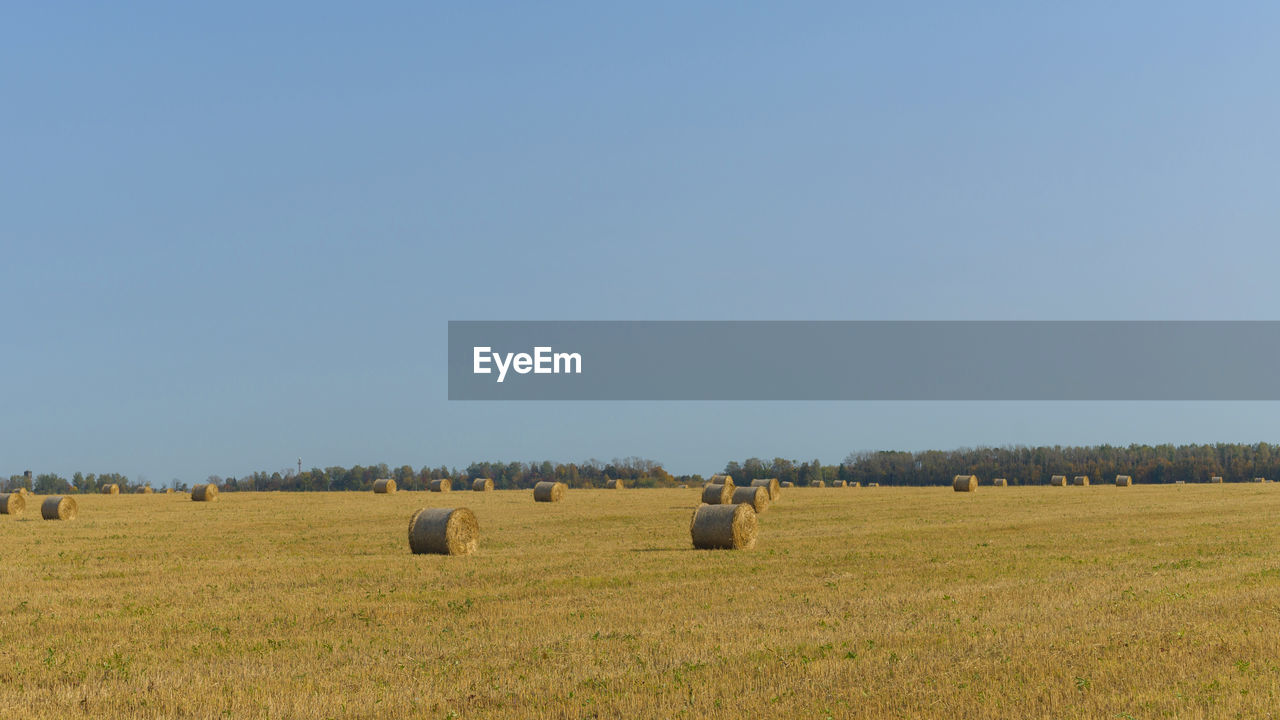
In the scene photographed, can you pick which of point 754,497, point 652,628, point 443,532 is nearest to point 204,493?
point 754,497

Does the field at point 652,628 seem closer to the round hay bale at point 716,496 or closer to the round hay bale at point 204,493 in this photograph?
Answer: the round hay bale at point 716,496

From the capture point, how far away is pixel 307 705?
11.6m

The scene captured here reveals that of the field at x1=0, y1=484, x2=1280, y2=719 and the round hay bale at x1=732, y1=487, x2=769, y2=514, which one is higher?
the round hay bale at x1=732, y1=487, x2=769, y2=514

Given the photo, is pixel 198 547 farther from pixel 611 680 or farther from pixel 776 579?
pixel 611 680

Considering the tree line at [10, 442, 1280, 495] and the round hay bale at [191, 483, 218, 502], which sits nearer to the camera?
the round hay bale at [191, 483, 218, 502]

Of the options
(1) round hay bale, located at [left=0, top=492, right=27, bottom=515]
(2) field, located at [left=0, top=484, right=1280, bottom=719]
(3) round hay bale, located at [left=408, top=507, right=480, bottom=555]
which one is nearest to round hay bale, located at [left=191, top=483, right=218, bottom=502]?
→ (1) round hay bale, located at [left=0, top=492, right=27, bottom=515]

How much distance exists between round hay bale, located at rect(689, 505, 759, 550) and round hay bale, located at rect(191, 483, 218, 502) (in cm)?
4723

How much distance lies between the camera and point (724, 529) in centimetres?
2883

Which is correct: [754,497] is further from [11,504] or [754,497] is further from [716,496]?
[11,504]

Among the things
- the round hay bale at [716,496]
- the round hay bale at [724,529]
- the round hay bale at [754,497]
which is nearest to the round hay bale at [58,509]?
the round hay bale at [716,496]

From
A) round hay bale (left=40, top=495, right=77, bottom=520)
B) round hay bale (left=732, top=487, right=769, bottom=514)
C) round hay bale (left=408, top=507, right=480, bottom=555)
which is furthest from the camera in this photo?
round hay bale (left=732, top=487, right=769, bottom=514)

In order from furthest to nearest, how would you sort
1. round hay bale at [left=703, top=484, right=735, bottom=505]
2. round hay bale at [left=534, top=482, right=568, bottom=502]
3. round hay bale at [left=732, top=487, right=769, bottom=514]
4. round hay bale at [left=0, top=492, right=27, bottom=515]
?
1. round hay bale at [left=534, top=482, right=568, bottom=502]
2. round hay bale at [left=0, top=492, right=27, bottom=515]
3. round hay bale at [left=703, top=484, right=735, bottom=505]
4. round hay bale at [left=732, top=487, right=769, bottom=514]

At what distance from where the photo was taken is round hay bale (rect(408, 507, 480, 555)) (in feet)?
92.6

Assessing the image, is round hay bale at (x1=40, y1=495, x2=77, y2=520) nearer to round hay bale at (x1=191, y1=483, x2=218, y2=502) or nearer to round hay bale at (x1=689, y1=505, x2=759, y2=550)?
round hay bale at (x1=191, y1=483, x2=218, y2=502)
